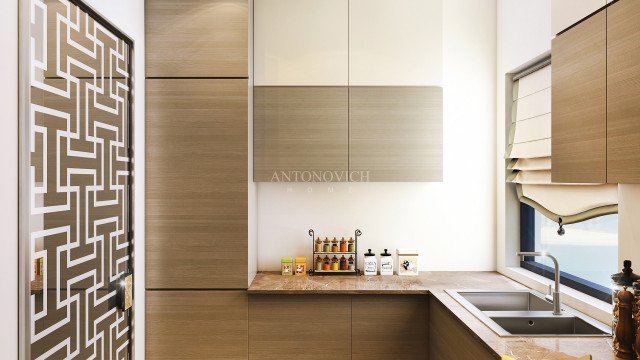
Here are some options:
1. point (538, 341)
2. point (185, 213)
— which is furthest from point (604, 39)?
point (185, 213)

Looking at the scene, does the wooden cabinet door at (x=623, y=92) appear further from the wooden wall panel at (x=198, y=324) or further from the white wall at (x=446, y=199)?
the wooden wall panel at (x=198, y=324)

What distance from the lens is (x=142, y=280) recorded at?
8.54 feet

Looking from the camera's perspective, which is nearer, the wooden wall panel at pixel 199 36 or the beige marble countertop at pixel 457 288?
the beige marble countertop at pixel 457 288

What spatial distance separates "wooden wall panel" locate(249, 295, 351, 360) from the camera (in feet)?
8.73

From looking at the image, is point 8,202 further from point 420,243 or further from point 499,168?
point 499,168

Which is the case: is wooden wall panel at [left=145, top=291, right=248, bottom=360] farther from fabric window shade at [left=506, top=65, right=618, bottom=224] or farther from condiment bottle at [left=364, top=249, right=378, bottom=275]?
fabric window shade at [left=506, top=65, right=618, bottom=224]

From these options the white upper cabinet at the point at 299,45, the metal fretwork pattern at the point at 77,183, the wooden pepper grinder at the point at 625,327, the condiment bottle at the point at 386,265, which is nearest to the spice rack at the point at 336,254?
the condiment bottle at the point at 386,265

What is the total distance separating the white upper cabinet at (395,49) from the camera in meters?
2.95

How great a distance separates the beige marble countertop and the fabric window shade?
573 mm

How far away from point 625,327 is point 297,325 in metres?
1.67

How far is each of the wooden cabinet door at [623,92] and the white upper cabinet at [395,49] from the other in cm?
147

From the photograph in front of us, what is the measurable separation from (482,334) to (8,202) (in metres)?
1.83

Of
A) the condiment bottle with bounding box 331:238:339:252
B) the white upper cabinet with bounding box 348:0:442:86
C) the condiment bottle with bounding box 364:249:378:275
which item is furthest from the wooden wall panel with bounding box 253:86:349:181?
the condiment bottle with bounding box 364:249:378:275

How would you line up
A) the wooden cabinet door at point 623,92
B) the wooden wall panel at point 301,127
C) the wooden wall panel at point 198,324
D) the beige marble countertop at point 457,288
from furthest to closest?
the wooden wall panel at point 301,127, the wooden wall panel at point 198,324, the beige marble countertop at point 457,288, the wooden cabinet door at point 623,92
